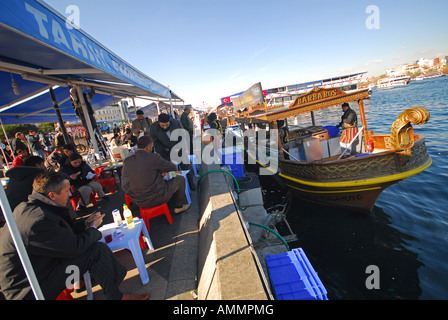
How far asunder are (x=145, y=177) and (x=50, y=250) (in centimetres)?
156

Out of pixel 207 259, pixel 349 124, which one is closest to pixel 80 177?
pixel 207 259

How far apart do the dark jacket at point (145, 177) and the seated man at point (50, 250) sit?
108cm

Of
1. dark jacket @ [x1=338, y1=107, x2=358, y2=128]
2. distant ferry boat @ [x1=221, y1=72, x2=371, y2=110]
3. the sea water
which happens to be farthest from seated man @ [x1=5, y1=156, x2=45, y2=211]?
distant ferry boat @ [x1=221, y1=72, x2=371, y2=110]

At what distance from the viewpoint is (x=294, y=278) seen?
2.46 metres

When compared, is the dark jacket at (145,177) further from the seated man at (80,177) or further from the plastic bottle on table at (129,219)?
the seated man at (80,177)

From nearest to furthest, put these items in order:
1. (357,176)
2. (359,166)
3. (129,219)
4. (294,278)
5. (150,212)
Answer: (294,278)
(129,219)
(150,212)
(359,166)
(357,176)

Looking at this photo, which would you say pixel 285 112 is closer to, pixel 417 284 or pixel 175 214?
pixel 175 214

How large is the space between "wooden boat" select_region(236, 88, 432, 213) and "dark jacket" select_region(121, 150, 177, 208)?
4139mm

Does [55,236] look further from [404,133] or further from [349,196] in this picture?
[404,133]

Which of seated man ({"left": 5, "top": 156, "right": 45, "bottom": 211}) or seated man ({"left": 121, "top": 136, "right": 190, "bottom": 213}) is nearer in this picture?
seated man ({"left": 5, "top": 156, "right": 45, "bottom": 211})

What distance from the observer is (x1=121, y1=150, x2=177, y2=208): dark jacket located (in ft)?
10.8

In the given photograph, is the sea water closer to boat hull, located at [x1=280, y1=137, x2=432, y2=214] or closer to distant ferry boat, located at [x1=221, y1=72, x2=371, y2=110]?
boat hull, located at [x1=280, y1=137, x2=432, y2=214]

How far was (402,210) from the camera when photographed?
21.5 feet

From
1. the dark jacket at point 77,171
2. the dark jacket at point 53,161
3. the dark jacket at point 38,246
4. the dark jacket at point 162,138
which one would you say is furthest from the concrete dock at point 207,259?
the dark jacket at point 53,161
